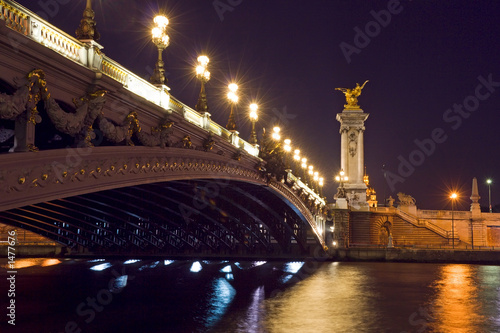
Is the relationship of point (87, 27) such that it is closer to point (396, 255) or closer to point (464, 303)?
point (464, 303)

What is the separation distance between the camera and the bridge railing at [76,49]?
11852mm

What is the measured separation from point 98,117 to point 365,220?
63.3 m

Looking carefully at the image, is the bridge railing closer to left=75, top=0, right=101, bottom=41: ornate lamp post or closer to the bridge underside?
left=75, top=0, right=101, bottom=41: ornate lamp post

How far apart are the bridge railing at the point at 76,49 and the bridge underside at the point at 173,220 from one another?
775 cm

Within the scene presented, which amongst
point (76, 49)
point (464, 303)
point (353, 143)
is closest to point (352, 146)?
point (353, 143)

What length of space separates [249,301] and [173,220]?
55.9ft

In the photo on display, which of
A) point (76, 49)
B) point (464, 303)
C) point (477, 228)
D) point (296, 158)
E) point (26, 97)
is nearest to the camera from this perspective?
point (26, 97)

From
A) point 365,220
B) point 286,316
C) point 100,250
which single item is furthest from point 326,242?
point 286,316

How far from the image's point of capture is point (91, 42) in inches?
584

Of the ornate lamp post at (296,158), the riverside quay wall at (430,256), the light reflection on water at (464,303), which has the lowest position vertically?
the light reflection on water at (464,303)

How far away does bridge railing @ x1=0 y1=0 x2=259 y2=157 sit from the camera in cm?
1185

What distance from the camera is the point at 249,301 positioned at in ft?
81.8

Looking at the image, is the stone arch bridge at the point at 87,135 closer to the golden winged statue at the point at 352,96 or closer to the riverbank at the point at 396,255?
the riverbank at the point at 396,255

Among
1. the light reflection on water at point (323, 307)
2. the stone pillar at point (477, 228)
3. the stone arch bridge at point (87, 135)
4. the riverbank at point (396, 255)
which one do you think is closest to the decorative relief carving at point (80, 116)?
the stone arch bridge at point (87, 135)
